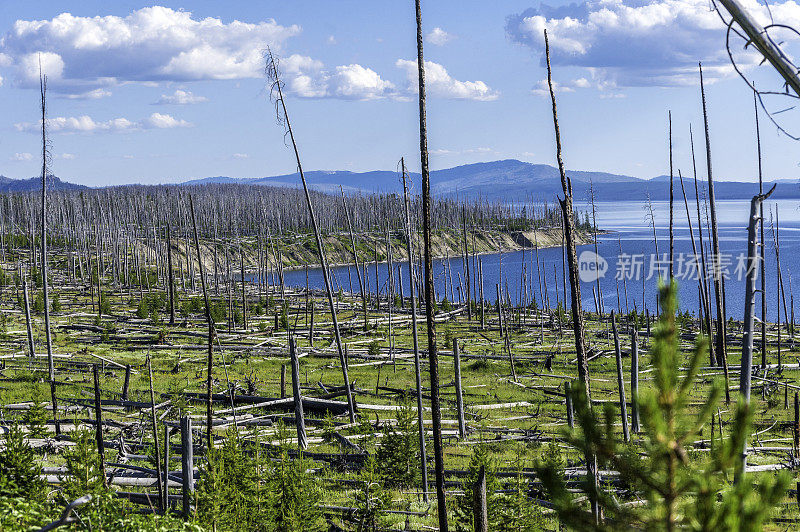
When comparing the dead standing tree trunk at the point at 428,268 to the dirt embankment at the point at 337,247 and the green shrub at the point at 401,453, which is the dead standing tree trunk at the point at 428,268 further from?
the dirt embankment at the point at 337,247

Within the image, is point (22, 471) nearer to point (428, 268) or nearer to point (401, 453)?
point (401, 453)

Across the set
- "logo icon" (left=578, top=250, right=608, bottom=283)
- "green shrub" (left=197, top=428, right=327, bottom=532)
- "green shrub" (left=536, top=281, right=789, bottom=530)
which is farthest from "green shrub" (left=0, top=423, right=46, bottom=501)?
"logo icon" (left=578, top=250, right=608, bottom=283)

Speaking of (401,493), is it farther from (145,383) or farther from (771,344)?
(771,344)

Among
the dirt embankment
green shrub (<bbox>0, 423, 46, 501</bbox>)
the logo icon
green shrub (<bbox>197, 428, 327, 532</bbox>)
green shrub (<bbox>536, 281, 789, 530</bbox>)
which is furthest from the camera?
the dirt embankment

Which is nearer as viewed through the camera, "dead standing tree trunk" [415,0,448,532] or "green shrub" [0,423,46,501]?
"dead standing tree trunk" [415,0,448,532]

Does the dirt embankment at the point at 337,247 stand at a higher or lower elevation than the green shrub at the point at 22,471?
higher

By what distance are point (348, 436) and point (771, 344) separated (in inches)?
1152

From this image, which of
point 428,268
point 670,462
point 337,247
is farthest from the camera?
point 337,247

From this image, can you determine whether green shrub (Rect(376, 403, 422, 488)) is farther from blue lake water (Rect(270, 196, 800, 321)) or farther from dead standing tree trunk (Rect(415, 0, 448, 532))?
blue lake water (Rect(270, 196, 800, 321))

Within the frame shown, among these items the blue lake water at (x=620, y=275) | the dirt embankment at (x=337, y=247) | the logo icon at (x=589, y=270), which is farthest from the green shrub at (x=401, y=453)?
the dirt embankment at (x=337, y=247)

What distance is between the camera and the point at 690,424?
259 cm

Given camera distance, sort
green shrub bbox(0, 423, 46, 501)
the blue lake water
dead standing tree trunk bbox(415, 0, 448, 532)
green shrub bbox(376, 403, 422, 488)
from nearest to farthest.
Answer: dead standing tree trunk bbox(415, 0, 448, 532) < green shrub bbox(0, 423, 46, 501) < green shrub bbox(376, 403, 422, 488) < the blue lake water

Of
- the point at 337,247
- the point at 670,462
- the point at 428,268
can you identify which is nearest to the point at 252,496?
the point at 428,268

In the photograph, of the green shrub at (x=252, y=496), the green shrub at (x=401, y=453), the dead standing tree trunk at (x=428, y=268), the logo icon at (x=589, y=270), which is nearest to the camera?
the green shrub at (x=252, y=496)
